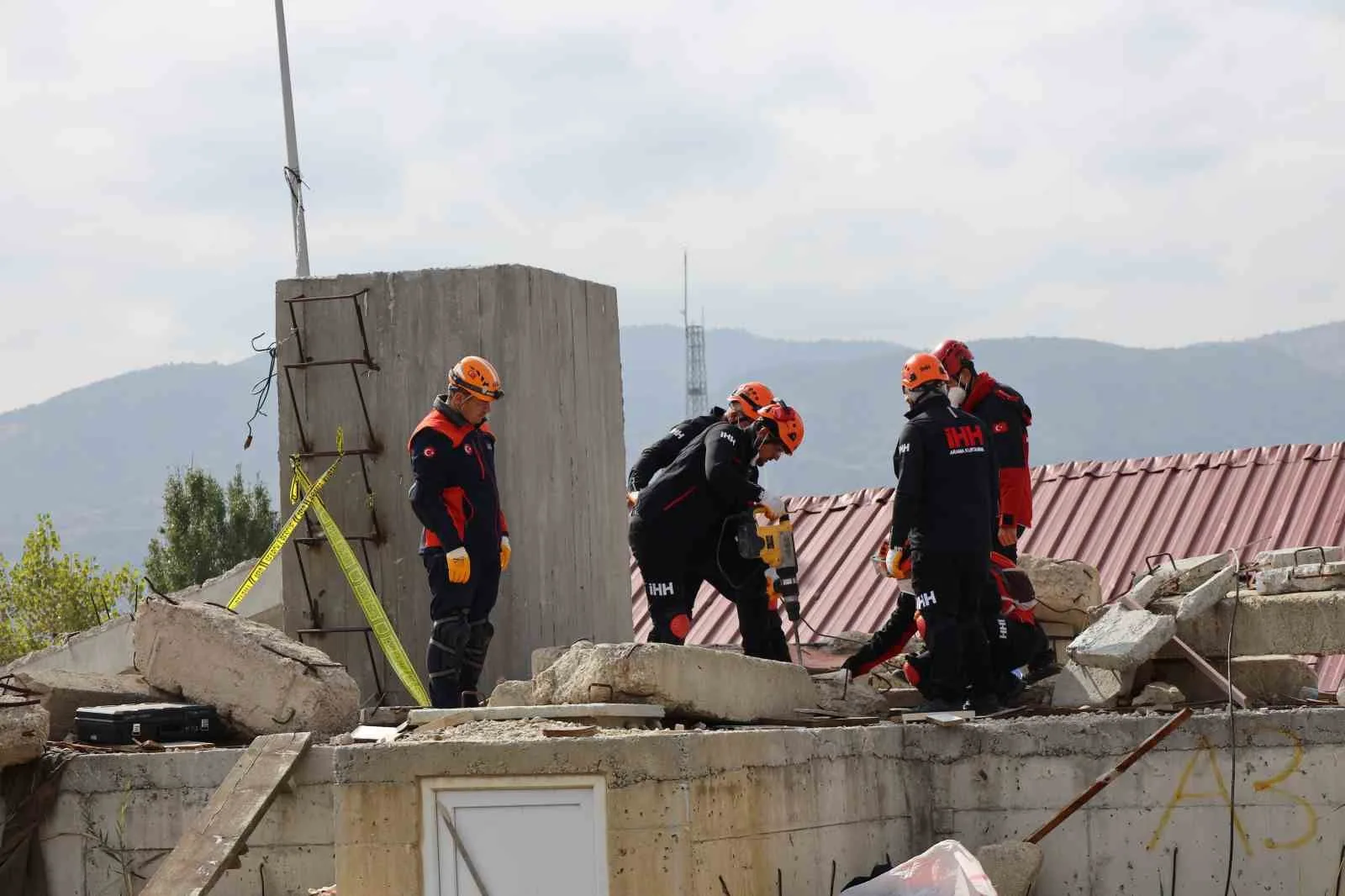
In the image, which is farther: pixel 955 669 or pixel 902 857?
pixel 955 669

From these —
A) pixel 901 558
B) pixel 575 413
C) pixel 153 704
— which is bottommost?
pixel 153 704

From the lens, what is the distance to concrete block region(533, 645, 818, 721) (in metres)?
8.09

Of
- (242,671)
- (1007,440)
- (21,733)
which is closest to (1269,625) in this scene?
(1007,440)

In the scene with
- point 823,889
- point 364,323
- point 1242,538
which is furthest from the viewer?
point 1242,538

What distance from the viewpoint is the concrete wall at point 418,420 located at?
11.4 metres

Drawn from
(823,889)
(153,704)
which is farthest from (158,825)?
(823,889)

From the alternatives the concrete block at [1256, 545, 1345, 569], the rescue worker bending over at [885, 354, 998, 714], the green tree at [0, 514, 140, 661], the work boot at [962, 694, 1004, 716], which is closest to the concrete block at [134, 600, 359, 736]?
the rescue worker bending over at [885, 354, 998, 714]

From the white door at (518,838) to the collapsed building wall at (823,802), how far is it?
6 centimetres

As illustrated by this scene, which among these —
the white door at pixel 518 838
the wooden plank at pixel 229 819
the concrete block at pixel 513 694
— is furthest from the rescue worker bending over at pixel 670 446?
the white door at pixel 518 838

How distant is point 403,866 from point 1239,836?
364 cm

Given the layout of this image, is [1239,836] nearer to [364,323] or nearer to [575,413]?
[575,413]

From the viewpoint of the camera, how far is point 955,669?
925cm

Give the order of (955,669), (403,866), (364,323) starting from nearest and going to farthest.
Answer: (403,866), (955,669), (364,323)

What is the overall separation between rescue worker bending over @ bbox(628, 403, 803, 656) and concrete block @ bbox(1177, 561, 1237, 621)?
2.40 metres
